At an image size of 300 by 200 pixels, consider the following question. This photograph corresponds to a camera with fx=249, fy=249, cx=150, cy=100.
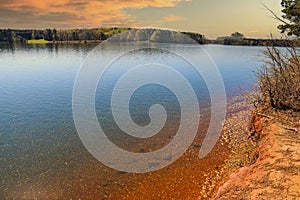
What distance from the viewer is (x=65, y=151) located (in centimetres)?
1392

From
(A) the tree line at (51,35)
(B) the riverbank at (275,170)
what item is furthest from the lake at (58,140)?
(A) the tree line at (51,35)

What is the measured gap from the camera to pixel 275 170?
727 cm

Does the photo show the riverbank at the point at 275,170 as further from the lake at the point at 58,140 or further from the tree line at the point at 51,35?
the tree line at the point at 51,35

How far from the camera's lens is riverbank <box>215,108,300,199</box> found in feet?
21.1

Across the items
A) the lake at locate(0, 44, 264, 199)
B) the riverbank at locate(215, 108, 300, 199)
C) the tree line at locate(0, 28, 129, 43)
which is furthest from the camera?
the tree line at locate(0, 28, 129, 43)

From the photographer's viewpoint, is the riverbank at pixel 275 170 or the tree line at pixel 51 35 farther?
the tree line at pixel 51 35

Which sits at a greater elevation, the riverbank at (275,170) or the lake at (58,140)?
the riverbank at (275,170)

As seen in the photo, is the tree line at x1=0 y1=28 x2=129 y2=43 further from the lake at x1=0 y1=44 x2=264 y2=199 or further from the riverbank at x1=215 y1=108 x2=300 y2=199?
the riverbank at x1=215 y1=108 x2=300 y2=199

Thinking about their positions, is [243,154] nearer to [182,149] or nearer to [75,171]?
[182,149]

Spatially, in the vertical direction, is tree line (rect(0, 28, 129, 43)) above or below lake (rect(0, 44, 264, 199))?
above

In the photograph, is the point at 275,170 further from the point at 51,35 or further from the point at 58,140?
the point at 51,35

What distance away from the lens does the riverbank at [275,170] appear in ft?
21.1

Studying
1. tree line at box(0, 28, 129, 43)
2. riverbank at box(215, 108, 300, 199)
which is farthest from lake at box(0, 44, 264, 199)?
tree line at box(0, 28, 129, 43)

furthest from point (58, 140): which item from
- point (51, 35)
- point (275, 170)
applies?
point (51, 35)
